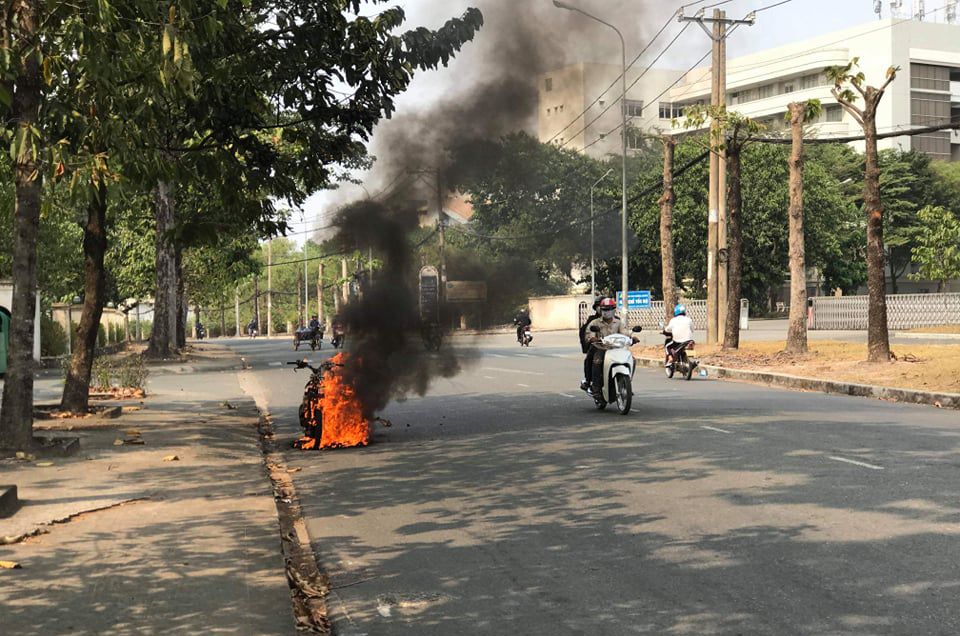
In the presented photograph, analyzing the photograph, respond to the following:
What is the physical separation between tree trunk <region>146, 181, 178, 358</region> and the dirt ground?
1538cm

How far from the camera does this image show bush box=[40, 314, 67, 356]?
104 feet

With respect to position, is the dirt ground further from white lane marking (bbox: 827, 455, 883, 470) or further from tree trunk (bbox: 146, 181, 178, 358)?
tree trunk (bbox: 146, 181, 178, 358)

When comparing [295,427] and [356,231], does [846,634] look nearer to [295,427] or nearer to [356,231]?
[356,231]

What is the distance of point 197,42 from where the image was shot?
27.5 ft

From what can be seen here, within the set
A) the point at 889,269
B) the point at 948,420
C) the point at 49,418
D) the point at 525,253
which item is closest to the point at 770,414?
the point at 948,420

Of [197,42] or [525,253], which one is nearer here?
[197,42]

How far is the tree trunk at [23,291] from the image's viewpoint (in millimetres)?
10266

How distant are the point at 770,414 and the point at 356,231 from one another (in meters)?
6.20

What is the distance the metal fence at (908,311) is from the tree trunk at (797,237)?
2162cm

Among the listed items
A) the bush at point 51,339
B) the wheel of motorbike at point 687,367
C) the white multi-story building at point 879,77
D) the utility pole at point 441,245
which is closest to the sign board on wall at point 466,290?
the utility pole at point 441,245

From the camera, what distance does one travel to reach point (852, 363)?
2227cm

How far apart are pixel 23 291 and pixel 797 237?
18.7 meters

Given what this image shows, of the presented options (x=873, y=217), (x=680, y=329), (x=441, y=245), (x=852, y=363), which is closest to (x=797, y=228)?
(x=873, y=217)

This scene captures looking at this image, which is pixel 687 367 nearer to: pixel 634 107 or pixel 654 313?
pixel 634 107
